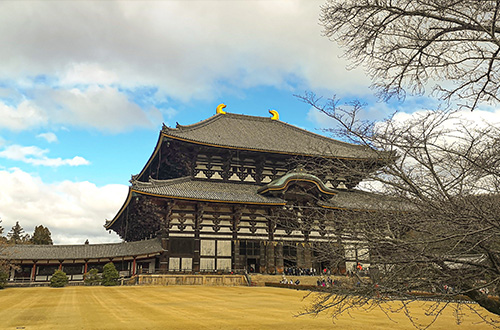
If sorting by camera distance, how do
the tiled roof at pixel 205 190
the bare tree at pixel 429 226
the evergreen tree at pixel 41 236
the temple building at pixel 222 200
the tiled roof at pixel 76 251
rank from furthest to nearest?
the evergreen tree at pixel 41 236
the tiled roof at pixel 76 251
the temple building at pixel 222 200
the tiled roof at pixel 205 190
the bare tree at pixel 429 226

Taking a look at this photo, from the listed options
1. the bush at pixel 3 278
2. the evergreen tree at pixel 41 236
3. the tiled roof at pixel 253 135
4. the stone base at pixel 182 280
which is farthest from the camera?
the evergreen tree at pixel 41 236

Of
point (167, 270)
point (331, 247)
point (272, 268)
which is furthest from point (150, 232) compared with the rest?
point (331, 247)

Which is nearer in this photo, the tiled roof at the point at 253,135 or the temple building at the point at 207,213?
the temple building at the point at 207,213

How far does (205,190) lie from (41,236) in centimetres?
4316

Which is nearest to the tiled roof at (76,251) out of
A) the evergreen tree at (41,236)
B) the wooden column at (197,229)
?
the wooden column at (197,229)

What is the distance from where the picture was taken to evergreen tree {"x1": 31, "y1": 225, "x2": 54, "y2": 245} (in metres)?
59.3

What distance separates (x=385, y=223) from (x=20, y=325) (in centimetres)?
1031

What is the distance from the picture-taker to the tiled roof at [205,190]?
89.6ft

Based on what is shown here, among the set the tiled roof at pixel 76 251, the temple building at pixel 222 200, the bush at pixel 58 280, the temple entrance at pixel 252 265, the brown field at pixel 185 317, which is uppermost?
the temple building at pixel 222 200

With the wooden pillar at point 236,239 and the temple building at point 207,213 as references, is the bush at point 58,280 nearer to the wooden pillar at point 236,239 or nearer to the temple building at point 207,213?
the temple building at point 207,213

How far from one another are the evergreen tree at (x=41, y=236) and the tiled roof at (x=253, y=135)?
3837 cm

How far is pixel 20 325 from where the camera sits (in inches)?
421

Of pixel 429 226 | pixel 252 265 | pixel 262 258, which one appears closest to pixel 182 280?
pixel 252 265

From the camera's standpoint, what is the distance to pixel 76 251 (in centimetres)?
3136
